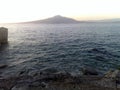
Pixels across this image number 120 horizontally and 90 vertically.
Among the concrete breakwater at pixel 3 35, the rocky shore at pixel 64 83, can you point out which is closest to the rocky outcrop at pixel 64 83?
the rocky shore at pixel 64 83

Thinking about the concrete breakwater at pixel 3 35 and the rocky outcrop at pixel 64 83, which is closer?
the rocky outcrop at pixel 64 83

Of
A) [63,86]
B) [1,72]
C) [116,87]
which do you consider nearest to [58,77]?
[63,86]

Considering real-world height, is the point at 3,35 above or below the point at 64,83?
above

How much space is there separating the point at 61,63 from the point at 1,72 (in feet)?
35.3

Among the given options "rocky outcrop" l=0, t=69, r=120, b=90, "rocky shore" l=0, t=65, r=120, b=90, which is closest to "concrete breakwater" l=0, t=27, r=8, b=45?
"rocky shore" l=0, t=65, r=120, b=90

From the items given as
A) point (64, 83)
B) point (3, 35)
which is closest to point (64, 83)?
point (64, 83)

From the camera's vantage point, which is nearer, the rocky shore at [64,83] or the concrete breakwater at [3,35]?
the rocky shore at [64,83]

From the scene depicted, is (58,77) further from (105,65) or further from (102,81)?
(105,65)

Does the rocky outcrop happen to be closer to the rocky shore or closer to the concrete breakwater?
the rocky shore

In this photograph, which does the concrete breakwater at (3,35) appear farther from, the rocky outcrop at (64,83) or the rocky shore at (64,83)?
the rocky outcrop at (64,83)

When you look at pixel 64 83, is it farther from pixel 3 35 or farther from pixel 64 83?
pixel 3 35

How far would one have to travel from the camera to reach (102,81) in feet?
64.0

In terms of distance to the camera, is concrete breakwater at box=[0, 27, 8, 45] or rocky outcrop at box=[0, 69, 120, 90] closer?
rocky outcrop at box=[0, 69, 120, 90]

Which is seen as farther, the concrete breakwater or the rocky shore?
the concrete breakwater
